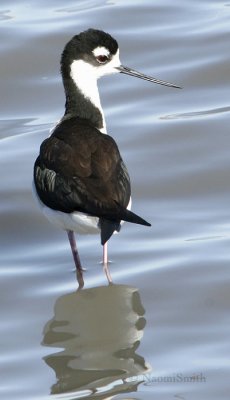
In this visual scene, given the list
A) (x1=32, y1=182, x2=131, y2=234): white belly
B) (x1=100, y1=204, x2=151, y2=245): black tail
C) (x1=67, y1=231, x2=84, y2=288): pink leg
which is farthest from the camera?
(x1=67, y1=231, x2=84, y2=288): pink leg

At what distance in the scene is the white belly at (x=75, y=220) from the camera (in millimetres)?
7098

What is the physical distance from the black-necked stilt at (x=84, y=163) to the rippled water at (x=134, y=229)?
41 cm

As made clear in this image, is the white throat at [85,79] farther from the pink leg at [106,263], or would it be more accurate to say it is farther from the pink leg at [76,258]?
the pink leg at [106,263]

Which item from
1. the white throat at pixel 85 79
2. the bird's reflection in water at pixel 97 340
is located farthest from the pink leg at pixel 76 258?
the white throat at pixel 85 79

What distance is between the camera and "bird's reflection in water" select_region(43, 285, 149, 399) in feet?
19.8

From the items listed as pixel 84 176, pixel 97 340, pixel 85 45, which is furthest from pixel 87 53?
pixel 97 340

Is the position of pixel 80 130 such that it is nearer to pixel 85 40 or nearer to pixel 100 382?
pixel 85 40

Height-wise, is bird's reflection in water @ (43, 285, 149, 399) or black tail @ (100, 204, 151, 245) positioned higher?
black tail @ (100, 204, 151, 245)

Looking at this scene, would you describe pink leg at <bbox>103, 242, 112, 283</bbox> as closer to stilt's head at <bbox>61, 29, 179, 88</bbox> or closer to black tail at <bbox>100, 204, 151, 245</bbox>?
black tail at <bbox>100, 204, 151, 245</bbox>

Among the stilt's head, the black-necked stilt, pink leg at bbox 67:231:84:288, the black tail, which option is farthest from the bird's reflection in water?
the stilt's head

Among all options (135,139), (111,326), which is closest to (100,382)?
(111,326)

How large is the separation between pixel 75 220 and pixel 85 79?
123 cm

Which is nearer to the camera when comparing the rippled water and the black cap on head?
the rippled water

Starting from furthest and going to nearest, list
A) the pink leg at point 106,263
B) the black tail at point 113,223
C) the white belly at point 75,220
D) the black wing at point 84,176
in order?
1. the pink leg at point 106,263
2. the white belly at point 75,220
3. the black wing at point 84,176
4. the black tail at point 113,223
